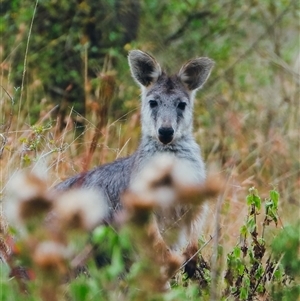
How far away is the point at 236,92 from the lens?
33.6 ft

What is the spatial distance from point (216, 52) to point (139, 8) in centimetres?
106

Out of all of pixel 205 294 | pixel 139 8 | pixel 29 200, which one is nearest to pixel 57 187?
pixel 205 294

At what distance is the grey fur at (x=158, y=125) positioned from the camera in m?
5.61

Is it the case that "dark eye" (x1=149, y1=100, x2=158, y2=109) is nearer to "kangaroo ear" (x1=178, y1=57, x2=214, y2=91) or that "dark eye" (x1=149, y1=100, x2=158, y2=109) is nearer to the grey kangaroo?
the grey kangaroo

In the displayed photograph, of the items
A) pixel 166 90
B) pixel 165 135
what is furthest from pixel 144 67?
pixel 165 135

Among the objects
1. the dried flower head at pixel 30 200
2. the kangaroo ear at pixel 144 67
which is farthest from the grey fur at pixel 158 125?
the dried flower head at pixel 30 200

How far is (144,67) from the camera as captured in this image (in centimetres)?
637

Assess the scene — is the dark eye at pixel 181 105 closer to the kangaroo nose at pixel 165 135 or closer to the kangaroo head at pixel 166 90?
the kangaroo head at pixel 166 90

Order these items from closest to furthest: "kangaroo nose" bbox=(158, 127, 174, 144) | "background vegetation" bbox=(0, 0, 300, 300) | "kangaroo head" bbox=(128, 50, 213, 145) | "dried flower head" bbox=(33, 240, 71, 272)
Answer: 1. "dried flower head" bbox=(33, 240, 71, 272)
2. "kangaroo nose" bbox=(158, 127, 174, 144)
3. "kangaroo head" bbox=(128, 50, 213, 145)
4. "background vegetation" bbox=(0, 0, 300, 300)

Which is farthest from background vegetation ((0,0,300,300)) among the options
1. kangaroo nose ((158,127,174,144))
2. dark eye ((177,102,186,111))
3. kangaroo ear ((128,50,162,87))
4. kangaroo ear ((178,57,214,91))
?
kangaroo nose ((158,127,174,144))

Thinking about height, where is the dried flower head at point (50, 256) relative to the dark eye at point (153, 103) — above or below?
above

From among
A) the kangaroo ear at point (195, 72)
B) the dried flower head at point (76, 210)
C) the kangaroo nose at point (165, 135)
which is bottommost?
the kangaroo nose at point (165, 135)

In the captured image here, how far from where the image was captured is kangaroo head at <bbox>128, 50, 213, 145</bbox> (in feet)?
19.9

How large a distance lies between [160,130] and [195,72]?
753 millimetres
